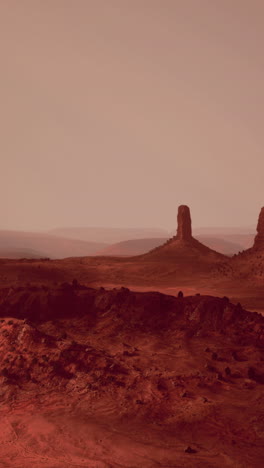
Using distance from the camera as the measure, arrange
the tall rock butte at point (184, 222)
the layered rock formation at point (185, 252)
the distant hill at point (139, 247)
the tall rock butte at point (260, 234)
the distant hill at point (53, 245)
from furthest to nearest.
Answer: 1. the distant hill at point (53, 245)
2. the distant hill at point (139, 247)
3. the tall rock butte at point (184, 222)
4. the layered rock formation at point (185, 252)
5. the tall rock butte at point (260, 234)

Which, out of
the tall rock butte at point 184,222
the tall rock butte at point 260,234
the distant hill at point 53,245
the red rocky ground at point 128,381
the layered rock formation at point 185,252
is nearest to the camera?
the red rocky ground at point 128,381

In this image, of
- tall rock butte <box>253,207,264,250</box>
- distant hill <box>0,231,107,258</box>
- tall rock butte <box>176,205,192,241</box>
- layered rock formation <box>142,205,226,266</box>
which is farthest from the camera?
distant hill <box>0,231,107,258</box>

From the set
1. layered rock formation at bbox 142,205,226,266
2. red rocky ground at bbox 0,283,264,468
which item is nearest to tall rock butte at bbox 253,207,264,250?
layered rock formation at bbox 142,205,226,266

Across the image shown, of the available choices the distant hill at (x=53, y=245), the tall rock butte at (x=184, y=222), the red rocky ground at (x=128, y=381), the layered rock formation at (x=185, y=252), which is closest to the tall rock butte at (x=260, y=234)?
the layered rock formation at (x=185, y=252)

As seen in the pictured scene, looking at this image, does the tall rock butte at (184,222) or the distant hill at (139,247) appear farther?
the distant hill at (139,247)

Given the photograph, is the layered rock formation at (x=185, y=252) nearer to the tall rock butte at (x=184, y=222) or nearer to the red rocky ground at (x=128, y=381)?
the tall rock butte at (x=184, y=222)

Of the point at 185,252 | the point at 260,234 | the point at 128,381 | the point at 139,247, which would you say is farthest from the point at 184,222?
the point at 139,247

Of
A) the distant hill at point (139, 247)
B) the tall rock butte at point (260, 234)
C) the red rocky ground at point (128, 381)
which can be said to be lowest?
the red rocky ground at point (128, 381)

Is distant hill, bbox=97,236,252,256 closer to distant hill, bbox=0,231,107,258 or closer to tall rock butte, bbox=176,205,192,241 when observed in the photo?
distant hill, bbox=0,231,107,258

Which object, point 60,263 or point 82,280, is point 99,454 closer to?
point 82,280
